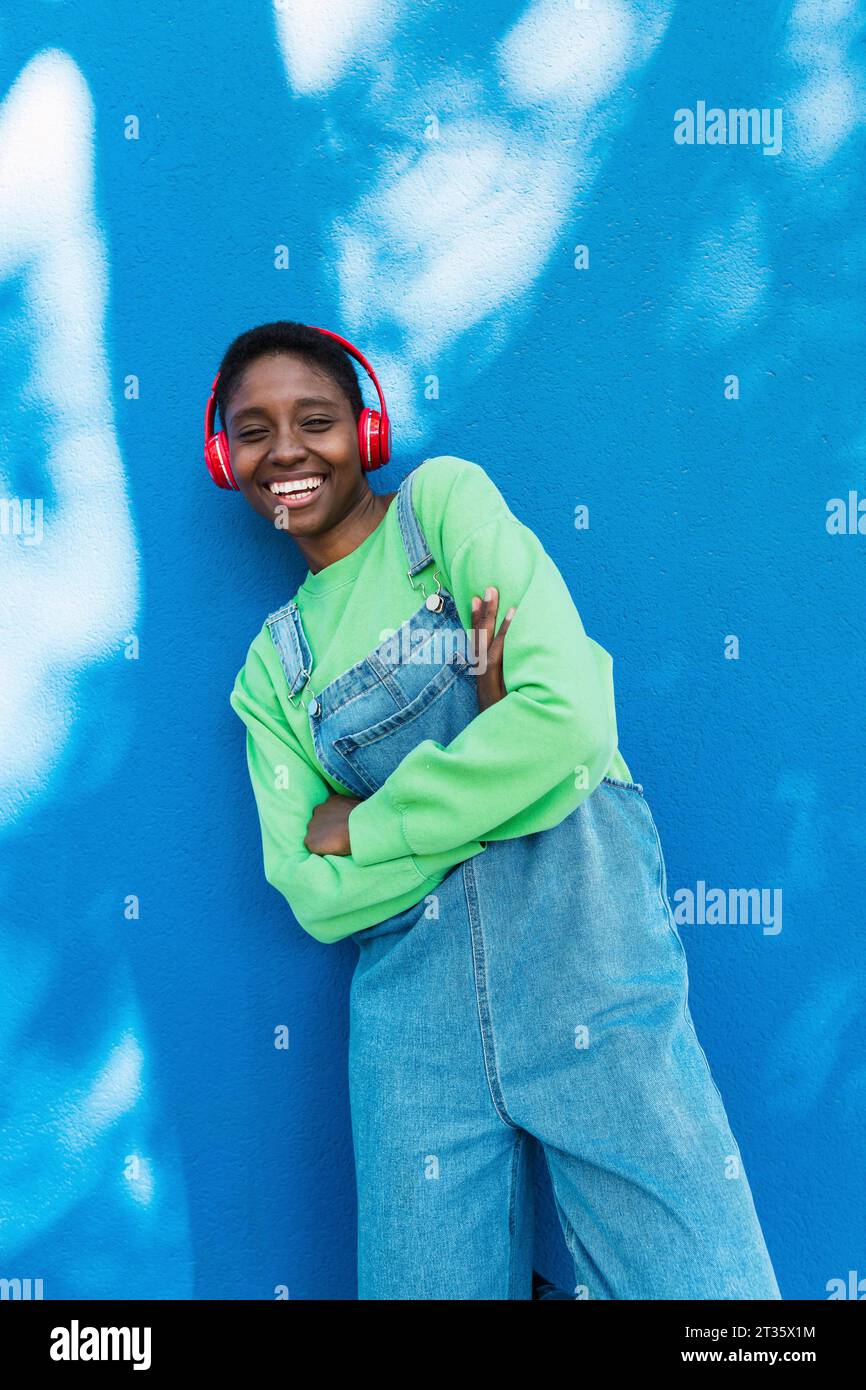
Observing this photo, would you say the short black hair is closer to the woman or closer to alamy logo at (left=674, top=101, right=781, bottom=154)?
the woman

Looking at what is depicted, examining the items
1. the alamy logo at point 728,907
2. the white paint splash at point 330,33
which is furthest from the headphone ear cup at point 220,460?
the alamy logo at point 728,907

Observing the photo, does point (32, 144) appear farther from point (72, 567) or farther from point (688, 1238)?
point (688, 1238)

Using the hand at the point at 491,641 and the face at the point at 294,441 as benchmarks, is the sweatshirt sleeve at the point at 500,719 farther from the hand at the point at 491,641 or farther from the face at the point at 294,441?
the face at the point at 294,441

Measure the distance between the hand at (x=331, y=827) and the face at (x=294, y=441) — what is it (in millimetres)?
513

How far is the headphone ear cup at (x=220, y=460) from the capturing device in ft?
6.84

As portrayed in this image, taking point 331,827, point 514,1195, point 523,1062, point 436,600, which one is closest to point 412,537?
point 436,600

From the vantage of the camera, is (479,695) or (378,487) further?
(378,487)

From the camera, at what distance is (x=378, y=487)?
2279 mm

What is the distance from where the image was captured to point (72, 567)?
2.33 meters

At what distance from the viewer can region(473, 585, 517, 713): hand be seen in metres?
1.81

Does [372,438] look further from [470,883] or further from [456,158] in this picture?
[470,883]

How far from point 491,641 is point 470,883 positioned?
0.43 meters

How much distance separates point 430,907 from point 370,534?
0.72 m
